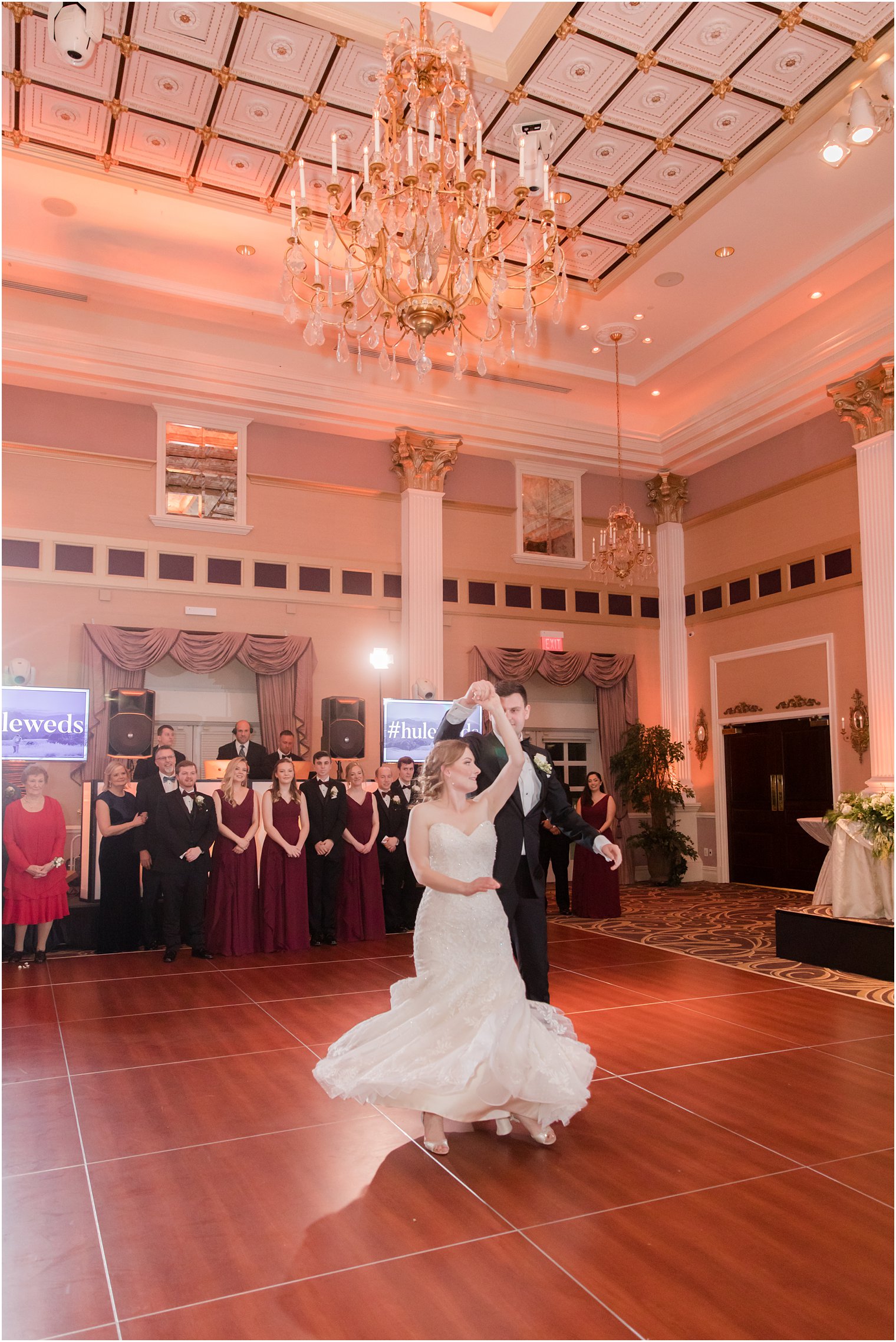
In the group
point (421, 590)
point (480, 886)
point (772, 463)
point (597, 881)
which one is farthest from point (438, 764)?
point (772, 463)

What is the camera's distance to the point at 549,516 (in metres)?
12.5

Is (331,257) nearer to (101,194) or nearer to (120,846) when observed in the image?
(101,194)

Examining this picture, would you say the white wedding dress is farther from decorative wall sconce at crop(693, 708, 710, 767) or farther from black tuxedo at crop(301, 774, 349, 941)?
decorative wall sconce at crop(693, 708, 710, 767)

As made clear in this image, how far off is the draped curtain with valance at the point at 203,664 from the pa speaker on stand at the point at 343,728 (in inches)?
20.9

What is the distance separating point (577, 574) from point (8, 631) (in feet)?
23.1

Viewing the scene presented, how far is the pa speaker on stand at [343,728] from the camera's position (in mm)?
10047

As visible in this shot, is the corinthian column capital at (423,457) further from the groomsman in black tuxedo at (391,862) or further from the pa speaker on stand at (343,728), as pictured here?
the groomsman in black tuxedo at (391,862)

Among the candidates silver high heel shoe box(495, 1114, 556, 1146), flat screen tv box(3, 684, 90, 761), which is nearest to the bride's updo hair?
silver high heel shoe box(495, 1114, 556, 1146)

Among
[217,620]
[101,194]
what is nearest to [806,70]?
[101,194]

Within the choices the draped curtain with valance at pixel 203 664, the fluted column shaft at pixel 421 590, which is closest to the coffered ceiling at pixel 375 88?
the fluted column shaft at pixel 421 590

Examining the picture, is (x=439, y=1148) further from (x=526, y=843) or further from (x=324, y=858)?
(x=324, y=858)

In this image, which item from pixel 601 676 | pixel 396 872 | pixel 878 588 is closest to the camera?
pixel 396 872

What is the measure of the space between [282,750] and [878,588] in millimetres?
6477

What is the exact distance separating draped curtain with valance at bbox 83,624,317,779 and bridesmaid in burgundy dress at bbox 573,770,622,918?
11.0 feet
